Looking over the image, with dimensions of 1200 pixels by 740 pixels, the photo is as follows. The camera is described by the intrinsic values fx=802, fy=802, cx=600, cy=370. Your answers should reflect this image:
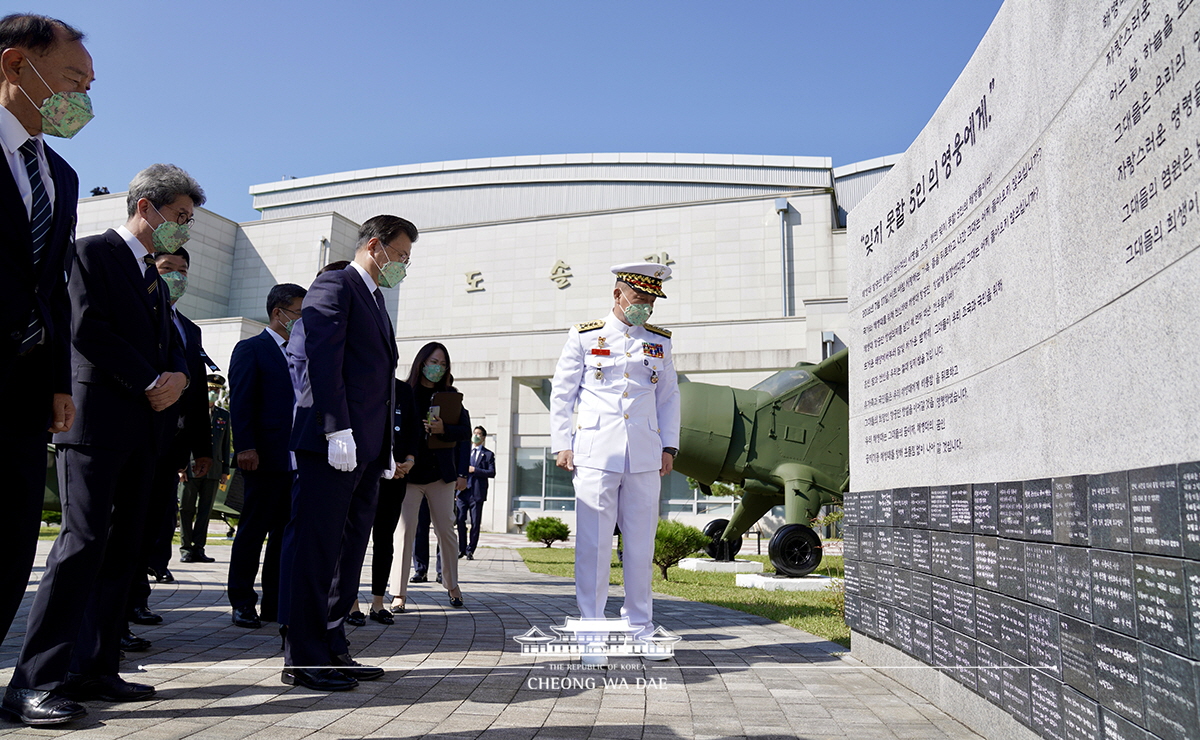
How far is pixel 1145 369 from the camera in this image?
215 centimetres

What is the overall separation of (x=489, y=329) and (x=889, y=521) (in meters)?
30.0

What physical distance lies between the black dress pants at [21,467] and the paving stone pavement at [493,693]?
0.62 m

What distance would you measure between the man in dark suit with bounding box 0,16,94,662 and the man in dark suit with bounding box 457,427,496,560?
422 inches

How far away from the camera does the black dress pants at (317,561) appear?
3.54 meters

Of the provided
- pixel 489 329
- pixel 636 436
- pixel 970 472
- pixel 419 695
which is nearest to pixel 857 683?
pixel 970 472

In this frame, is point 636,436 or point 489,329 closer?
point 636,436

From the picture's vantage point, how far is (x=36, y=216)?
260cm

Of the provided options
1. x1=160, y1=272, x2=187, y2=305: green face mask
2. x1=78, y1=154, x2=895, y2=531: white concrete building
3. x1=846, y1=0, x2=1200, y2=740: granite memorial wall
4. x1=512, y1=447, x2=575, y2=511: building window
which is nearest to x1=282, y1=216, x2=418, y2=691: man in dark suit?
x1=160, y1=272, x2=187, y2=305: green face mask

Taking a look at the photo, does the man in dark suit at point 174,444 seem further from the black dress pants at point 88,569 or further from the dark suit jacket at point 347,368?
the dark suit jacket at point 347,368

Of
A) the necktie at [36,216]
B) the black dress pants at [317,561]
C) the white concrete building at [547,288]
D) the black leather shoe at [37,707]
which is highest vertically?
the white concrete building at [547,288]

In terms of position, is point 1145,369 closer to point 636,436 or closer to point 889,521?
point 889,521

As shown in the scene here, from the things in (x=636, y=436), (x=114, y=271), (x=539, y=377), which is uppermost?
(x=539, y=377)

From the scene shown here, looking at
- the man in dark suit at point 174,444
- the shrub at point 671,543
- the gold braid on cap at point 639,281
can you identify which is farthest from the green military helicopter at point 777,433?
the man in dark suit at point 174,444

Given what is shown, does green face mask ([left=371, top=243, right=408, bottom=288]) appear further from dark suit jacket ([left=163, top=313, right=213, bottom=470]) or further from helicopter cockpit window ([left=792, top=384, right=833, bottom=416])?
helicopter cockpit window ([left=792, top=384, right=833, bottom=416])
